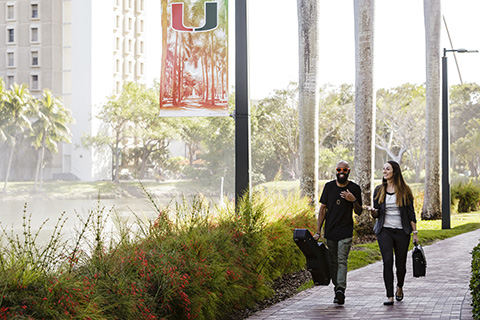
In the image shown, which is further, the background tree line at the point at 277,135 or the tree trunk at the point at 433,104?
the background tree line at the point at 277,135

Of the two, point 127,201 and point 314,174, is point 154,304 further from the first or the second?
point 127,201

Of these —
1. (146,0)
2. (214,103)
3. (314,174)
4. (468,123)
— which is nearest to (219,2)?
(214,103)

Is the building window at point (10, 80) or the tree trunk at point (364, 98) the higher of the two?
the building window at point (10, 80)

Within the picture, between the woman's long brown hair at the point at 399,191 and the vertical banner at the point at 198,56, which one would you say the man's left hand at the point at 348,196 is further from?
the vertical banner at the point at 198,56

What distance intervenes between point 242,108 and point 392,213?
2.46 m

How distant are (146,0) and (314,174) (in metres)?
71.1

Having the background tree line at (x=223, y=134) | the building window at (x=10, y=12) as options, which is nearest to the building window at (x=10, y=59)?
the building window at (x=10, y=12)

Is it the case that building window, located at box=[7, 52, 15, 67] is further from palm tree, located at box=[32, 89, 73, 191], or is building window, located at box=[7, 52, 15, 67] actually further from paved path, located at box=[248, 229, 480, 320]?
paved path, located at box=[248, 229, 480, 320]

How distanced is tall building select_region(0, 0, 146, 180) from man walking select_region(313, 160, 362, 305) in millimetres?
61321

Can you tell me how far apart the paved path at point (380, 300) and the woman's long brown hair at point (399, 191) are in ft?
4.20

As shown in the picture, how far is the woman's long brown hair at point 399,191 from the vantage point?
Result: 951 centimetres

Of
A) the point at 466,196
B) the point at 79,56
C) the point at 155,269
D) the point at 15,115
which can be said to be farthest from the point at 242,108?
the point at 79,56

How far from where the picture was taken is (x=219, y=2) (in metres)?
10.1

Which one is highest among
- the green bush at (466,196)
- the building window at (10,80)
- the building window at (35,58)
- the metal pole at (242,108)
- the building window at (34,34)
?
the building window at (34,34)
